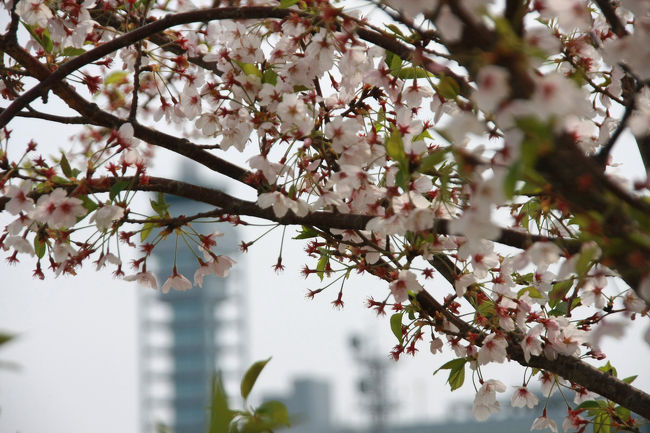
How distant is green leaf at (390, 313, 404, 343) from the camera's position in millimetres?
1795

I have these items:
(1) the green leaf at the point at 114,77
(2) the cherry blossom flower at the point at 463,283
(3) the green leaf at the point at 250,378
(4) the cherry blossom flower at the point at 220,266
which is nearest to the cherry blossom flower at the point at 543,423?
(2) the cherry blossom flower at the point at 463,283

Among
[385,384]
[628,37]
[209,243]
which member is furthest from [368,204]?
[385,384]

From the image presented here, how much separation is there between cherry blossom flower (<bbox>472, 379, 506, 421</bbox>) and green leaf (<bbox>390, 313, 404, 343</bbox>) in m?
0.24

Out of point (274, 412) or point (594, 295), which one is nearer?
point (274, 412)

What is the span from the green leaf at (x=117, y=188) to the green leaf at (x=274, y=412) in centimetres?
74

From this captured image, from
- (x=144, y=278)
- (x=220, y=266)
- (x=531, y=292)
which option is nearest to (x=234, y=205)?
(x=220, y=266)

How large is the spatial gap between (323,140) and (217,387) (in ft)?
3.01

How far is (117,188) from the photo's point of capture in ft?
5.05

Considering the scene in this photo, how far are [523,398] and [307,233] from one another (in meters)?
0.71

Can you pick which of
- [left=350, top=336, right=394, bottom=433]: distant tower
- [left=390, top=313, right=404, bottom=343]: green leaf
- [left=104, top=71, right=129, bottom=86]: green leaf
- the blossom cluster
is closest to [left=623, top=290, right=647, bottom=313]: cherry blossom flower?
the blossom cluster

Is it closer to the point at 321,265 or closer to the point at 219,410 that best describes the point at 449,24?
the point at 219,410

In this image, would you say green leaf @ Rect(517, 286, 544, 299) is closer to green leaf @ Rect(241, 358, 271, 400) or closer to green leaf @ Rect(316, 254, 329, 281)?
green leaf @ Rect(316, 254, 329, 281)

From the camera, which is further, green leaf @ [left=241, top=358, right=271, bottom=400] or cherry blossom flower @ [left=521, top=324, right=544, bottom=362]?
cherry blossom flower @ [left=521, top=324, right=544, bottom=362]

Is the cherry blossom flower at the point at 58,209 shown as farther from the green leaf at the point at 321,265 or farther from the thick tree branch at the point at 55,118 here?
the green leaf at the point at 321,265
